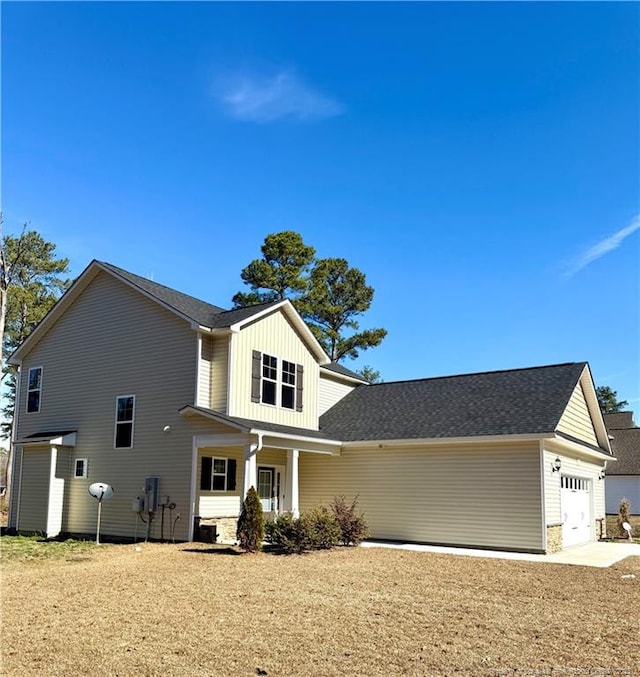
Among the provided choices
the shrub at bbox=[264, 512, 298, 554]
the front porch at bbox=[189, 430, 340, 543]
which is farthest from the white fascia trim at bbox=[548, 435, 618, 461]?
the shrub at bbox=[264, 512, 298, 554]

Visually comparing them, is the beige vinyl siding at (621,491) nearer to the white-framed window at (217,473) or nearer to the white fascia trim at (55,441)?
the white-framed window at (217,473)

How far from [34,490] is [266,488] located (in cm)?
700

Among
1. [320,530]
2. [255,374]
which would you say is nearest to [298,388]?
[255,374]

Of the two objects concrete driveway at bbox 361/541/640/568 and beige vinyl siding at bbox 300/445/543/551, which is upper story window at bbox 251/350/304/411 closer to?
beige vinyl siding at bbox 300/445/543/551

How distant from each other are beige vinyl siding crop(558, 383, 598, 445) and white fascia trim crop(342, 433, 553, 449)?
1.87 metres

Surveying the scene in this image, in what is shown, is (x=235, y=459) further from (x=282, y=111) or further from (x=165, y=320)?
(x=282, y=111)

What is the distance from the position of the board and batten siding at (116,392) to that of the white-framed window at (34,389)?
219 mm

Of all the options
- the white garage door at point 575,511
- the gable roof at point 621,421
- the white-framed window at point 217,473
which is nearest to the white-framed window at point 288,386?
the white-framed window at point 217,473

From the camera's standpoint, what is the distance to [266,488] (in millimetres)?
19625

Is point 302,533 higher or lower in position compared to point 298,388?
lower

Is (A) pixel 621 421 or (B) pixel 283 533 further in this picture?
(A) pixel 621 421

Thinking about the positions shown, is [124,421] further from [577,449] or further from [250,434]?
[577,449]

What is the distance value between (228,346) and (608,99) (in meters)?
11.1

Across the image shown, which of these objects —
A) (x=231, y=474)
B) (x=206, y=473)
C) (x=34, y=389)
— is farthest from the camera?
(x=34, y=389)
